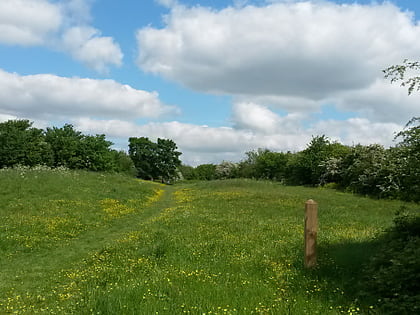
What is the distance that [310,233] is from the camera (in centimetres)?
930

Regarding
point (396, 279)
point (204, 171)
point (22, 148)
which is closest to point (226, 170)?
point (204, 171)

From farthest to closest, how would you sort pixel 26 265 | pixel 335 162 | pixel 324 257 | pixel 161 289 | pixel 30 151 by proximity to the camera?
pixel 30 151 → pixel 335 162 → pixel 26 265 → pixel 324 257 → pixel 161 289

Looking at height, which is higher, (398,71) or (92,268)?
(398,71)

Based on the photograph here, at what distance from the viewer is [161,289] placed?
7980 mm

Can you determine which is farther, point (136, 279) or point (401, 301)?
point (136, 279)

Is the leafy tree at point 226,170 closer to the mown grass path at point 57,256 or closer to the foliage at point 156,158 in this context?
the foliage at point 156,158

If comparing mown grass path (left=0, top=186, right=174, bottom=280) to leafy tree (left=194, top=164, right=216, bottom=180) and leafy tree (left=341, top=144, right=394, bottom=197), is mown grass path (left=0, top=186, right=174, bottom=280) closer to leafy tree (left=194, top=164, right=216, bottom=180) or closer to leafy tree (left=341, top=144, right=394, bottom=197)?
leafy tree (left=341, top=144, right=394, bottom=197)

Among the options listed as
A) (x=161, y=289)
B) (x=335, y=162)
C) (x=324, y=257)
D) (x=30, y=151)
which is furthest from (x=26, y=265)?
(x=30, y=151)

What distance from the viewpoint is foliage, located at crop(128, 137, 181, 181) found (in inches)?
4284

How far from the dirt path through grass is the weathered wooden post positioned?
7.54 m

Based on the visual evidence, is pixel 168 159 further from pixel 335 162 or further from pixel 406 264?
pixel 406 264

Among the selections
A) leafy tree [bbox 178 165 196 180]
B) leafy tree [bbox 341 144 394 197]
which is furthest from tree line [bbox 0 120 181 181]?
leafy tree [bbox 178 165 196 180]

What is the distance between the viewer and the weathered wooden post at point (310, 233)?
9.33m

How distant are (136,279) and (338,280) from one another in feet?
16.4
